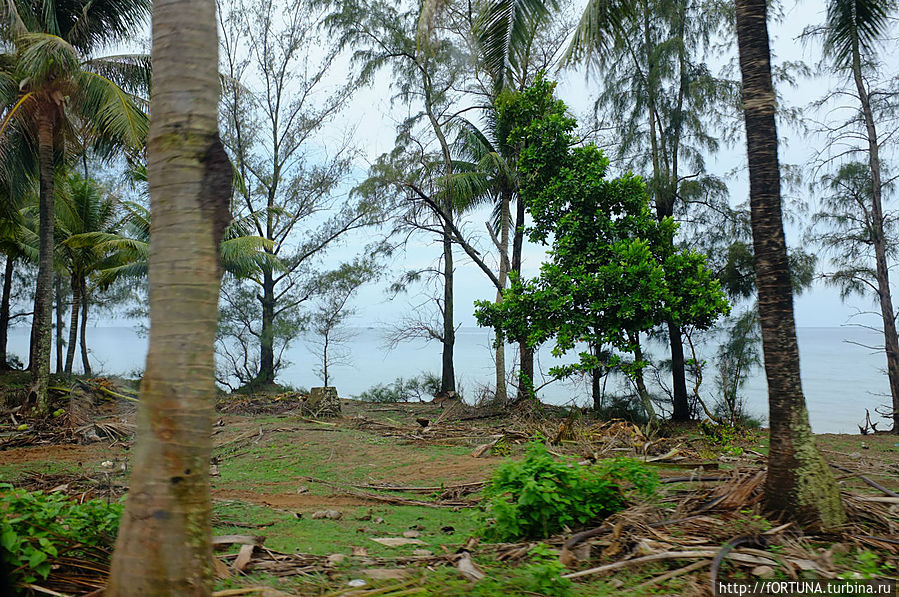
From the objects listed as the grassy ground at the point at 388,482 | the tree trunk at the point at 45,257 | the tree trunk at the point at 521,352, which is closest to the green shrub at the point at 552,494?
the grassy ground at the point at 388,482

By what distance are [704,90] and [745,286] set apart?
5.38m

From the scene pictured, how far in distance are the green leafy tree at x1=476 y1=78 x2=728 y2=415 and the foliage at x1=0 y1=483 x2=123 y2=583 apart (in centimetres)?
981

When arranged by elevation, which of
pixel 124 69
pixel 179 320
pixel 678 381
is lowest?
pixel 678 381

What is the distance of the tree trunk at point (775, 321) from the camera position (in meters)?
4.29

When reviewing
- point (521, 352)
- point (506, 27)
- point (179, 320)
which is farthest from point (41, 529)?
point (521, 352)

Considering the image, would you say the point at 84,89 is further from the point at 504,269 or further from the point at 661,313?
the point at 661,313

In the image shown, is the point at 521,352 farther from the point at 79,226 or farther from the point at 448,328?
the point at 79,226

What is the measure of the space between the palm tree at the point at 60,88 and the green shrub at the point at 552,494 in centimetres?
1087

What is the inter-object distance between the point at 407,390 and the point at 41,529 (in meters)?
18.8

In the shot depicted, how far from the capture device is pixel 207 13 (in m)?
2.98

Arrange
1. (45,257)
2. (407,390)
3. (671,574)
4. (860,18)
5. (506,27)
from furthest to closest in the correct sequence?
1. (407,390)
2. (45,257)
3. (506,27)
4. (860,18)
5. (671,574)

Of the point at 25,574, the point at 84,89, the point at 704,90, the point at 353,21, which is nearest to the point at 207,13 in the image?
the point at 25,574

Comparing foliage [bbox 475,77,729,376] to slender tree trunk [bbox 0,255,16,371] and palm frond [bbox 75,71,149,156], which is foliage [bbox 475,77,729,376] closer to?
palm frond [bbox 75,71,149,156]

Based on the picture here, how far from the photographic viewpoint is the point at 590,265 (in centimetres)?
1270
